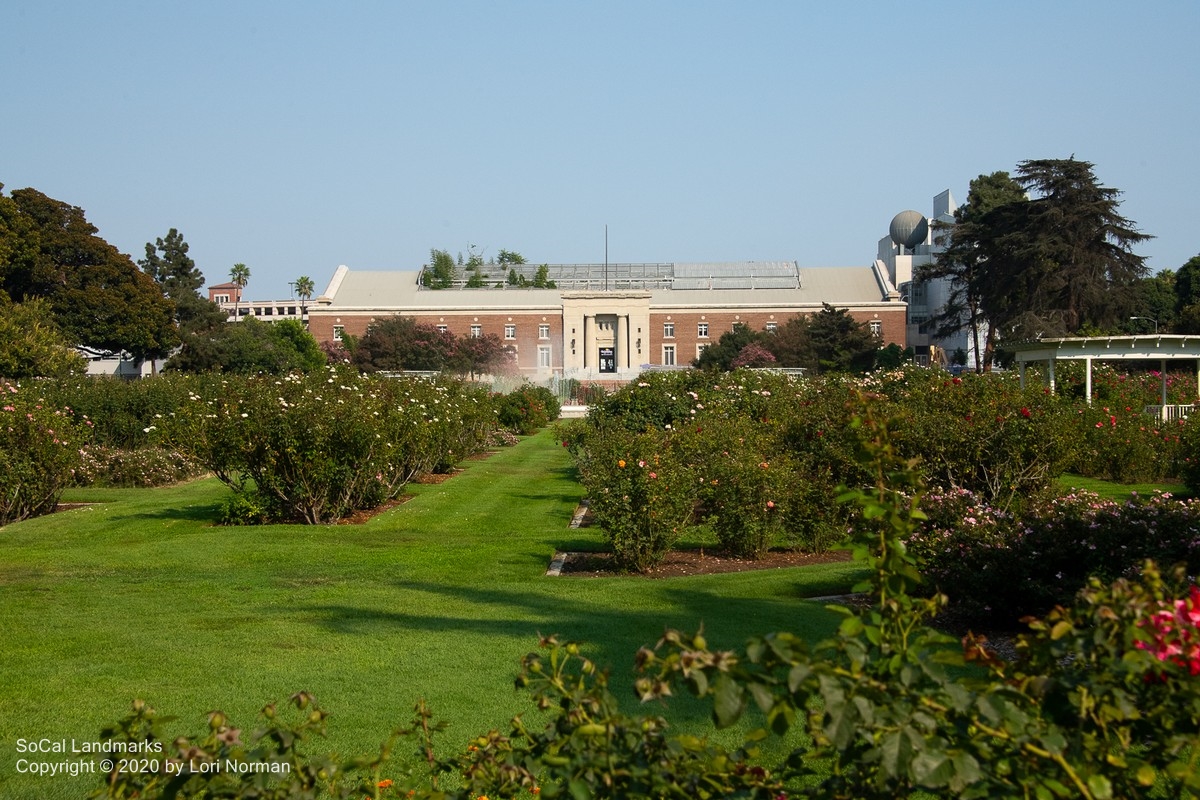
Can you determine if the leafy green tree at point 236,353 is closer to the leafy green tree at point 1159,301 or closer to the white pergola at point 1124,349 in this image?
the white pergola at point 1124,349

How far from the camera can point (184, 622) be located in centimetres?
752

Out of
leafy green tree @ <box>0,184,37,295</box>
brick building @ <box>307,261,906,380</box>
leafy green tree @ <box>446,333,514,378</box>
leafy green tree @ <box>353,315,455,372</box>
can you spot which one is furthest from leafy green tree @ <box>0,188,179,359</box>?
brick building @ <box>307,261,906,380</box>

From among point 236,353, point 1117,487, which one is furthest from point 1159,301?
point 1117,487

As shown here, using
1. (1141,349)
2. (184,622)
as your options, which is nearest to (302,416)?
(184,622)

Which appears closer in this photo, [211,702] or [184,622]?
[211,702]

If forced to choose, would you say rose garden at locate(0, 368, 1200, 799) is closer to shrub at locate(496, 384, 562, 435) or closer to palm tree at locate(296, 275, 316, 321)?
shrub at locate(496, 384, 562, 435)

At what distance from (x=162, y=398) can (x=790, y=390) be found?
45.3ft

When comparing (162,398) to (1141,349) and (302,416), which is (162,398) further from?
(1141,349)

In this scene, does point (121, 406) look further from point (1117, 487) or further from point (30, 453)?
point (1117, 487)

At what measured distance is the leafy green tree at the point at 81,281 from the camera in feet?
152

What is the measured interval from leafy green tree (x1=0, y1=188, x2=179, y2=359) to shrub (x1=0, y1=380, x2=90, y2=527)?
3436cm

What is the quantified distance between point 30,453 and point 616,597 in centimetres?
908

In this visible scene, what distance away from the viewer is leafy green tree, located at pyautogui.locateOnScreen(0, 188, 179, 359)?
46188 millimetres

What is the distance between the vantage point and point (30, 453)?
1378 cm
